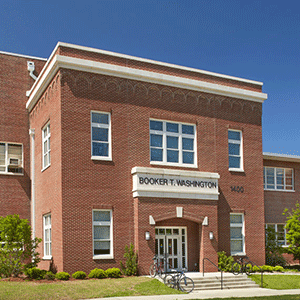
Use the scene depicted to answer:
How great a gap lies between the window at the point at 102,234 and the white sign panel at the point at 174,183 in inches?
74.1

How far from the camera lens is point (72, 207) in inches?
893

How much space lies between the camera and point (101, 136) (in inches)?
950

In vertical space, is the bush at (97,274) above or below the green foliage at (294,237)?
below

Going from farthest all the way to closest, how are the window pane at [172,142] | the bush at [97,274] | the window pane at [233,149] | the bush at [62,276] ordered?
the window pane at [233,149]
the window pane at [172,142]
the bush at [97,274]
the bush at [62,276]

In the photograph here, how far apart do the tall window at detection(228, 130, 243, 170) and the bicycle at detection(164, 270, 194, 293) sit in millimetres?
8895

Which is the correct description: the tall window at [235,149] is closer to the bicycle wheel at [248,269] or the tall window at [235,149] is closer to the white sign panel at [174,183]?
the white sign panel at [174,183]

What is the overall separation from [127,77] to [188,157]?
18.6ft

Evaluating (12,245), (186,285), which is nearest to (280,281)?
(186,285)

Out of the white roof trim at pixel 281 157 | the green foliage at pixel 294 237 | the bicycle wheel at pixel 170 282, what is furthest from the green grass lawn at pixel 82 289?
the white roof trim at pixel 281 157

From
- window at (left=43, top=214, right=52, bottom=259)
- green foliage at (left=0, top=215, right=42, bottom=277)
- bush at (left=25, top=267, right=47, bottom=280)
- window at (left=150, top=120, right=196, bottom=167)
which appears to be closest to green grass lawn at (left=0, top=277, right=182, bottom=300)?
bush at (left=25, top=267, right=47, bottom=280)

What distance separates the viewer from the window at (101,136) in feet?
78.5

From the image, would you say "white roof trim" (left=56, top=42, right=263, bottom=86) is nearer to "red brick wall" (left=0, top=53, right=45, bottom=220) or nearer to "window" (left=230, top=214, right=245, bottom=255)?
"red brick wall" (left=0, top=53, right=45, bottom=220)

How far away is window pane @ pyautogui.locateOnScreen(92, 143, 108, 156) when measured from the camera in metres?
23.9

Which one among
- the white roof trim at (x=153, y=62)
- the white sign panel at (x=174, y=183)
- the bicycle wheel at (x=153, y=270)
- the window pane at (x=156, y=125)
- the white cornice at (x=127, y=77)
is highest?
the white roof trim at (x=153, y=62)
